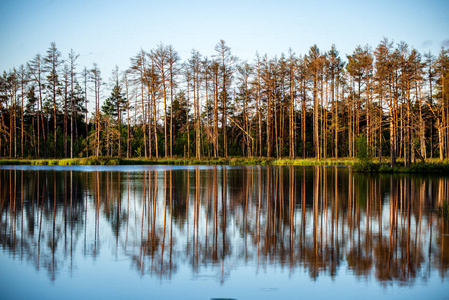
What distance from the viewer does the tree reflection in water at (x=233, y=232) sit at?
23.7 ft

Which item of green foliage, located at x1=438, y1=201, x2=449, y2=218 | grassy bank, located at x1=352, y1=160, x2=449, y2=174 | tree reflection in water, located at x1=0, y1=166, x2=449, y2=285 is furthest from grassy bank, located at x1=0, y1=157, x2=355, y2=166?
green foliage, located at x1=438, y1=201, x2=449, y2=218

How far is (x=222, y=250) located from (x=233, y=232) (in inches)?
66.2

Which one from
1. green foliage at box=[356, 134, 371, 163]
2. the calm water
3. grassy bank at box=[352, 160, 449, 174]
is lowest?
the calm water

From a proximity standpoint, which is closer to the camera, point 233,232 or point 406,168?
point 233,232

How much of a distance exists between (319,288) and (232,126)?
6822cm

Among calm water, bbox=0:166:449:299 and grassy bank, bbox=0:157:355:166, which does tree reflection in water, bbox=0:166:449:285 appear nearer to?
calm water, bbox=0:166:449:299

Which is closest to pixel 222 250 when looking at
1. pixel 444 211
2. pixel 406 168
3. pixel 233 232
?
pixel 233 232

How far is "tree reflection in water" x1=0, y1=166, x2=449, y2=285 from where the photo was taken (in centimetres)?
723

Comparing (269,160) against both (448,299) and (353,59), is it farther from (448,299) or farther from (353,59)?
(448,299)

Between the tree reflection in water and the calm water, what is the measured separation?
30 mm

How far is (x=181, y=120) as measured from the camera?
8044cm

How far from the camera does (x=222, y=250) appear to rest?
8.09 meters

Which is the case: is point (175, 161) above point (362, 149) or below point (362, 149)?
below

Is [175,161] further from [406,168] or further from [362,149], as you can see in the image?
[406,168]
